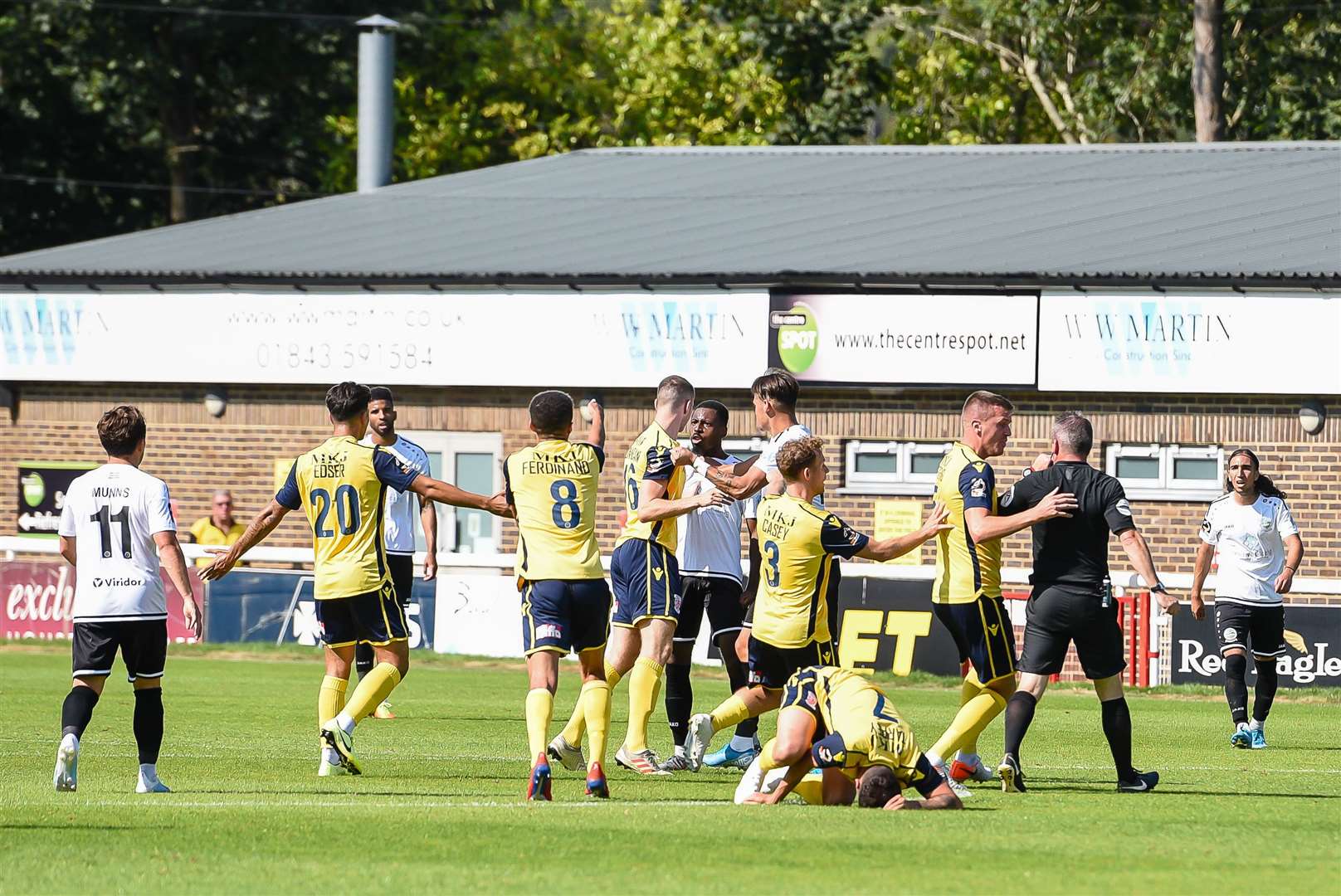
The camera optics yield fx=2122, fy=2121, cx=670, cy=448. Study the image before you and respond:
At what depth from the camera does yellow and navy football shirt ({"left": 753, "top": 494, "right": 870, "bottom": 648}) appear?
33.2 ft

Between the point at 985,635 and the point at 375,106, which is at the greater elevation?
the point at 375,106

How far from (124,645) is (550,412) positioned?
93.3 inches

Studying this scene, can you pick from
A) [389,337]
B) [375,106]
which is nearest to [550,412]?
[389,337]

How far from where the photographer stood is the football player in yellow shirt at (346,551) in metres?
11.0

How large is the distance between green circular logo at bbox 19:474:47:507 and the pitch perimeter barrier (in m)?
0.84

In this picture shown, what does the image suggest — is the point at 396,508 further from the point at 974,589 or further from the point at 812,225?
the point at 812,225

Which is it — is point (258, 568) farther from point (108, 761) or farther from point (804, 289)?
point (108, 761)

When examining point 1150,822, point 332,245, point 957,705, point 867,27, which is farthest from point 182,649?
point 867,27

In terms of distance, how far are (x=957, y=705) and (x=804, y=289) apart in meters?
7.44

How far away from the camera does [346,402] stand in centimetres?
1098

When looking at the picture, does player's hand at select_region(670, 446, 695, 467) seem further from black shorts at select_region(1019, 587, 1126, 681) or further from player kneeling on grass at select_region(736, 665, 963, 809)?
black shorts at select_region(1019, 587, 1126, 681)

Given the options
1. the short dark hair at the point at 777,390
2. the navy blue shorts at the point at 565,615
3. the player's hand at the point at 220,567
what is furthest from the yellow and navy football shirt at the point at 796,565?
the player's hand at the point at 220,567

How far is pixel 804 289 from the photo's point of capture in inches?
922

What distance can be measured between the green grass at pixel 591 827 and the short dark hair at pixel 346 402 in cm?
190
